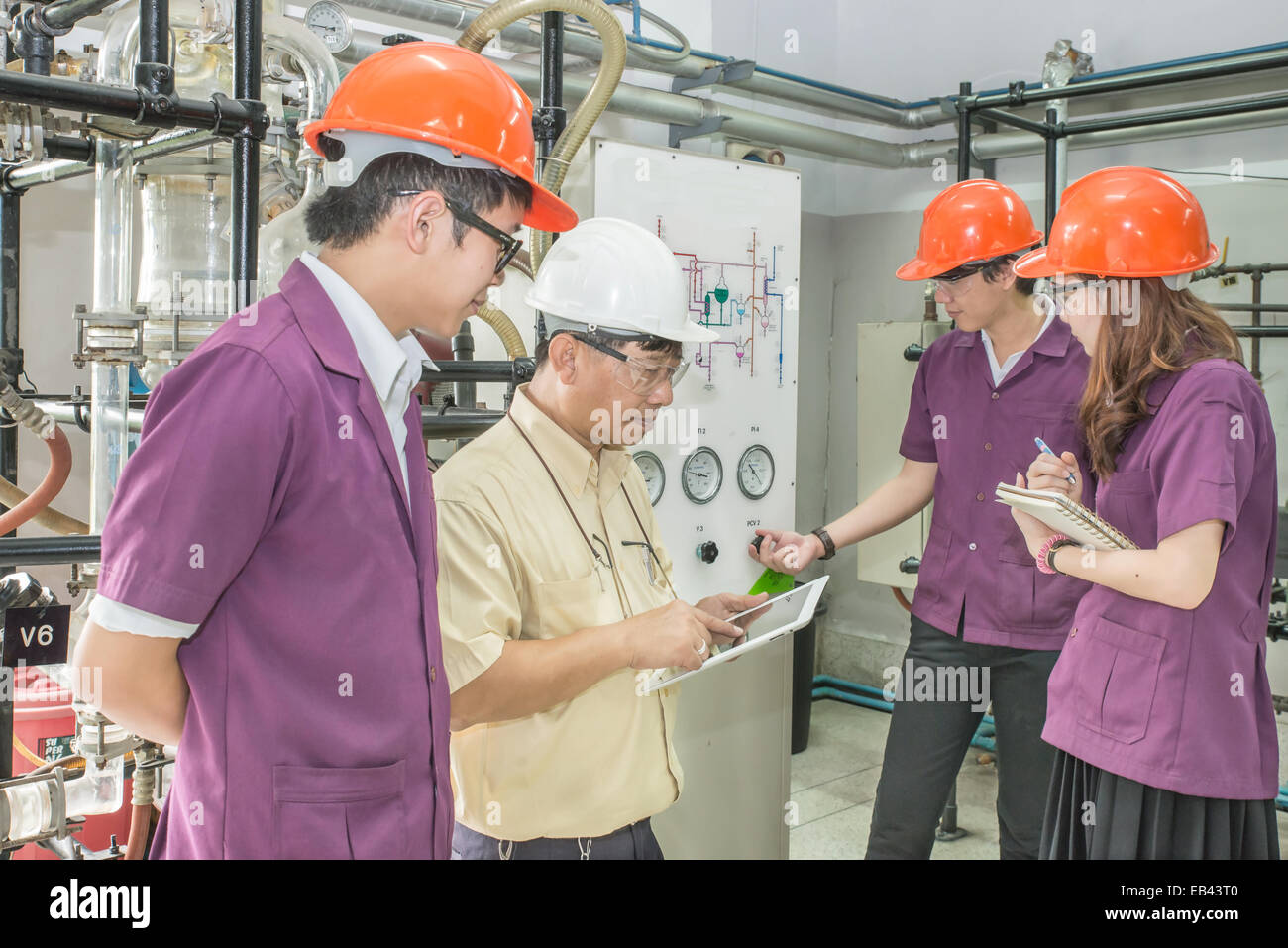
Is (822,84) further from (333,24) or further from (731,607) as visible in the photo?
(731,607)

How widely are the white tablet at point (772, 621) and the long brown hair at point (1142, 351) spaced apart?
0.54 metres

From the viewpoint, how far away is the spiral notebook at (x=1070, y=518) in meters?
1.60

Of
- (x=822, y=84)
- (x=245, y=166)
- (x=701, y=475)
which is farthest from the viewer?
(x=822, y=84)

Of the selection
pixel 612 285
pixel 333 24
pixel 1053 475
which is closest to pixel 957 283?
pixel 1053 475

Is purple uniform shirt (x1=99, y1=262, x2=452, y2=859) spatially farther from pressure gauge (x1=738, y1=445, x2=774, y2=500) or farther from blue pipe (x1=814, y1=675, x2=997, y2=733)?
blue pipe (x1=814, y1=675, x2=997, y2=733)

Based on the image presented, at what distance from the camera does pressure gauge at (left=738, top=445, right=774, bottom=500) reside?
303 centimetres

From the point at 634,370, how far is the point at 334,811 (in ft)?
2.41

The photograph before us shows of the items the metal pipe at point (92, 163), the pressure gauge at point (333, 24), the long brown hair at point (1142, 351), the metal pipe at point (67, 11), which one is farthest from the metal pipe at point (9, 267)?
the long brown hair at point (1142, 351)

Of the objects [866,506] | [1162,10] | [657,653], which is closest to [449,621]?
[657,653]

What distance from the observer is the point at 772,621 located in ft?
5.24

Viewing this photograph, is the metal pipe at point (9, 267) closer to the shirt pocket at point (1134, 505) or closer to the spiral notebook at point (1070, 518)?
the spiral notebook at point (1070, 518)

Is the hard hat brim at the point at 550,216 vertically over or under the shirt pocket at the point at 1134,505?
over

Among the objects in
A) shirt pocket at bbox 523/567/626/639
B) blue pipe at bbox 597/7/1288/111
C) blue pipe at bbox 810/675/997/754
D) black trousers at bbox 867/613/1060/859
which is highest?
blue pipe at bbox 597/7/1288/111

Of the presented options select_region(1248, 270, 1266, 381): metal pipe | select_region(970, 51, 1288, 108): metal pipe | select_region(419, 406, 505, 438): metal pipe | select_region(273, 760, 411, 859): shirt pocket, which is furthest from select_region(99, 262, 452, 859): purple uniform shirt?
select_region(1248, 270, 1266, 381): metal pipe
